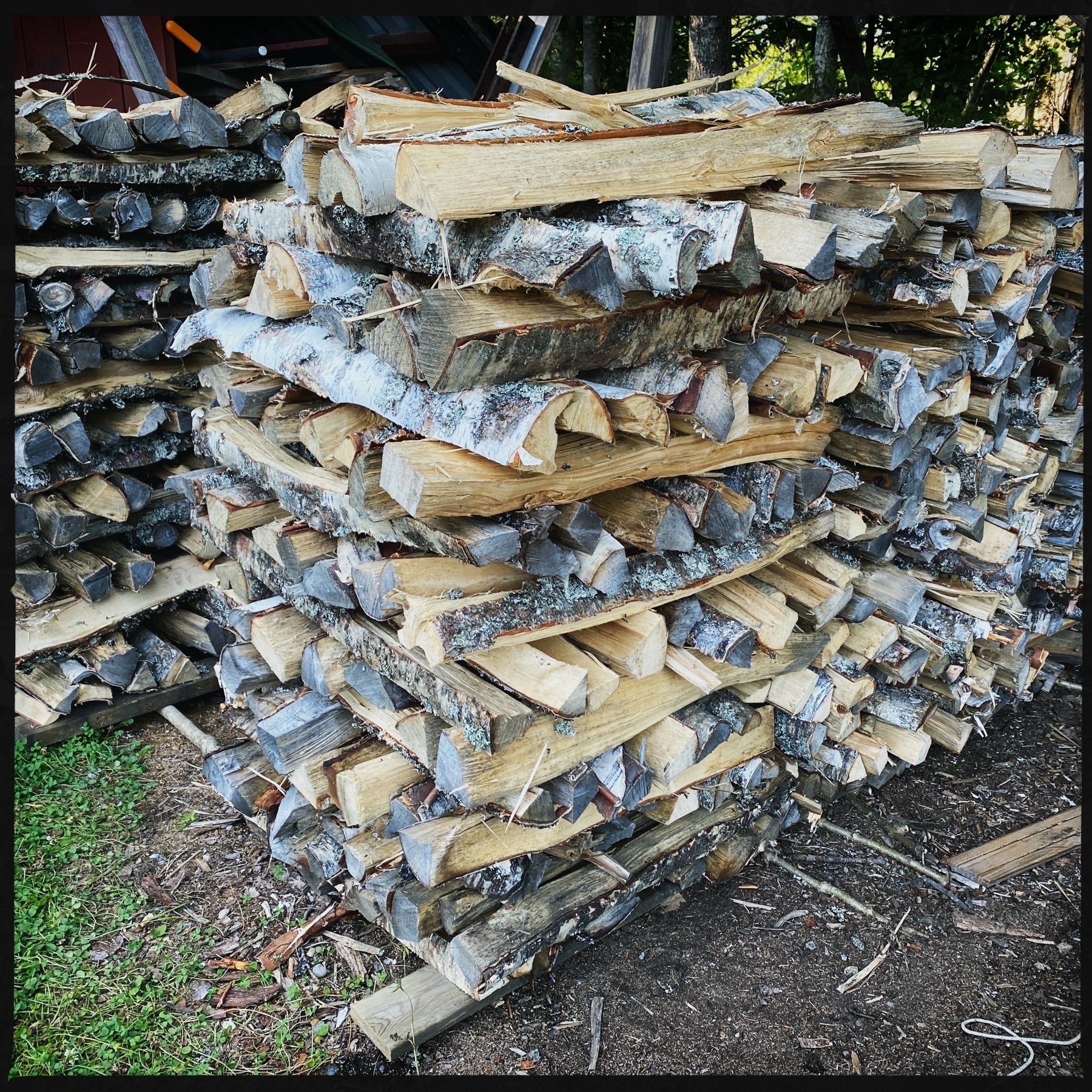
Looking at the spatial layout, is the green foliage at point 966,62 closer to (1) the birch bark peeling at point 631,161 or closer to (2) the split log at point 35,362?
(1) the birch bark peeling at point 631,161

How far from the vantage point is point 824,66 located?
8.55 meters

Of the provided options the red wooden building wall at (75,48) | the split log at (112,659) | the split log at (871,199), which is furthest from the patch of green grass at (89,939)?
the red wooden building wall at (75,48)

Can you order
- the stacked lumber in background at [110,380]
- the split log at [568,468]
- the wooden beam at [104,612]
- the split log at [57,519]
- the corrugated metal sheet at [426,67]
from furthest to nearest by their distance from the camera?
the corrugated metal sheet at [426,67], the wooden beam at [104,612], the split log at [57,519], the stacked lumber in background at [110,380], the split log at [568,468]

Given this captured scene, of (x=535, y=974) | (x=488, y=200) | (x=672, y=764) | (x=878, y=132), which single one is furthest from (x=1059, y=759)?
(x=488, y=200)

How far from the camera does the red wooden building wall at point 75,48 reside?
6059 millimetres

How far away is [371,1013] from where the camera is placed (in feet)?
9.68

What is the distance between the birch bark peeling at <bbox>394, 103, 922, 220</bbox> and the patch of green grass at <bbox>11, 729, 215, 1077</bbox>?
2695 millimetres

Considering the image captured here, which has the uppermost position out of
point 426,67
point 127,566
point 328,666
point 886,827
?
point 426,67

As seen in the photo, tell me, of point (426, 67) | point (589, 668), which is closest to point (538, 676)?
point (589, 668)

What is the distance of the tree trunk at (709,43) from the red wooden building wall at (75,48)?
3.44 m

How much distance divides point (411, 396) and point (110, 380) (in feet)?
8.43

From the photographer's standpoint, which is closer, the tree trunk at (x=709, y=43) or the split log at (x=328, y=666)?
the split log at (x=328, y=666)

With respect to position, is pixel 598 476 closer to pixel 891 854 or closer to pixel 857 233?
pixel 857 233

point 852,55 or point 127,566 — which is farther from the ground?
point 852,55
